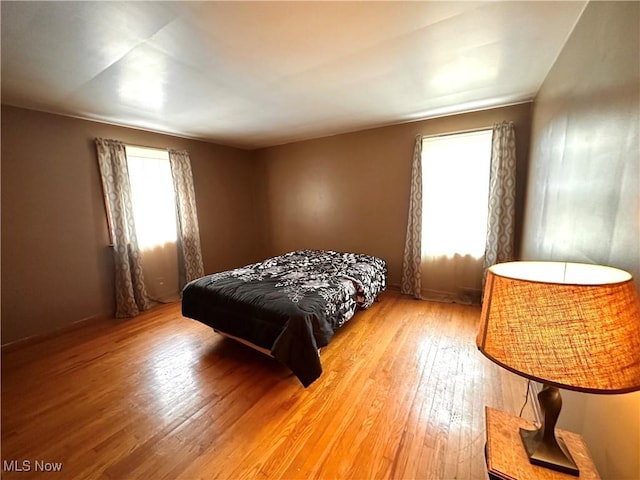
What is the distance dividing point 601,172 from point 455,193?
215cm

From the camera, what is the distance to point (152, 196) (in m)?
3.43

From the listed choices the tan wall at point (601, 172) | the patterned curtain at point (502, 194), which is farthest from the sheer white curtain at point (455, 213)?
the tan wall at point (601, 172)

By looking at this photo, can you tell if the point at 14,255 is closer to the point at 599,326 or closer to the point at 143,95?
the point at 143,95

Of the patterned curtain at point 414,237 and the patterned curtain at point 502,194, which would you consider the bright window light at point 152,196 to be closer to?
the patterned curtain at point 414,237

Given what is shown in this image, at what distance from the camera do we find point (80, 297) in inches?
115

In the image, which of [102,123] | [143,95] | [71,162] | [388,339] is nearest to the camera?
[143,95]

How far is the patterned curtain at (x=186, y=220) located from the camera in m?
3.65

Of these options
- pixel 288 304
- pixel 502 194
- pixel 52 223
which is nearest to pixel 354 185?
pixel 502 194

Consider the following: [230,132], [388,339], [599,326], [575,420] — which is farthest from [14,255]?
[575,420]

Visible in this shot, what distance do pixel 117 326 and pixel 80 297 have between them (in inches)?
21.3

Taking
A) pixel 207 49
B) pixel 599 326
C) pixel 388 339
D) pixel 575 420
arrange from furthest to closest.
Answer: pixel 388 339 → pixel 207 49 → pixel 575 420 → pixel 599 326

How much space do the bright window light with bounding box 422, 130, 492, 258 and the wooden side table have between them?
2.48 meters


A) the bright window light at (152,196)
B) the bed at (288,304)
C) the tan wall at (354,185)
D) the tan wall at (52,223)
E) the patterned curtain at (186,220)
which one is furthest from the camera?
the patterned curtain at (186,220)

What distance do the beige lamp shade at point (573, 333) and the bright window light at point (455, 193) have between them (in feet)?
8.86
